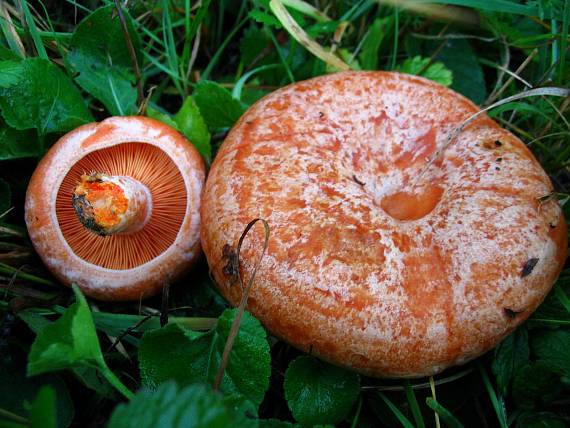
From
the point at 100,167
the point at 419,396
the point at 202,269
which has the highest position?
the point at 100,167

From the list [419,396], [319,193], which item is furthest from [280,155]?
[419,396]

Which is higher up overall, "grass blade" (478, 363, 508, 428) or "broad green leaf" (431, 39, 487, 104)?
"broad green leaf" (431, 39, 487, 104)

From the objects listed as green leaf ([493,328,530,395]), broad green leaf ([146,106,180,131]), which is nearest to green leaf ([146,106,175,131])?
broad green leaf ([146,106,180,131])

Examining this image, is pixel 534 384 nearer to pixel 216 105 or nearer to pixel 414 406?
pixel 414 406

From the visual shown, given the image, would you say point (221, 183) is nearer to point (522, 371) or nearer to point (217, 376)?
point (217, 376)

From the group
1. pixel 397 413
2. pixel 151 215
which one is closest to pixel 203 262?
pixel 151 215

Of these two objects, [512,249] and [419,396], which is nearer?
[512,249]

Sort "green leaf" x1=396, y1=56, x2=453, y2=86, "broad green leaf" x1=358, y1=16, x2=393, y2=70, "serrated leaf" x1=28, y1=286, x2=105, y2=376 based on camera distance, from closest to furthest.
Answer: "serrated leaf" x1=28, y1=286, x2=105, y2=376, "green leaf" x1=396, y1=56, x2=453, y2=86, "broad green leaf" x1=358, y1=16, x2=393, y2=70

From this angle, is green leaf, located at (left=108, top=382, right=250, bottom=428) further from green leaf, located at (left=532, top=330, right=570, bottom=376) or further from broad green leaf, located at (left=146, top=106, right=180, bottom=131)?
broad green leaf, located at (left=146, top=106, right=180, bottom=131)
